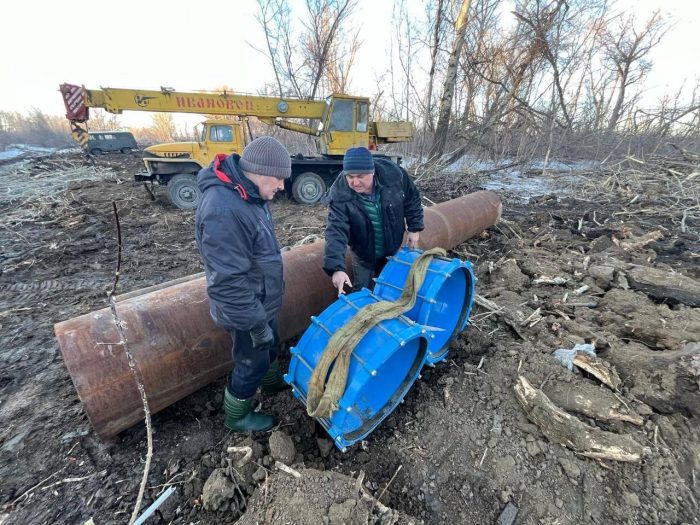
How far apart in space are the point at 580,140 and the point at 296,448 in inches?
646

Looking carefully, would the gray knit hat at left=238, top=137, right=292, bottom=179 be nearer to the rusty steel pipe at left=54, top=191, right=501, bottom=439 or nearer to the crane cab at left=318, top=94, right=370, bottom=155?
the rusty steel pipe at left=54, top=191, right=501, bottom=439

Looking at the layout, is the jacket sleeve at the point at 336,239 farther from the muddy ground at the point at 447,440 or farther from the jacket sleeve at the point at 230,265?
the muddy ground at the point at 447,440

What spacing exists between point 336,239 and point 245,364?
1.16m

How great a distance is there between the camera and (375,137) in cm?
933

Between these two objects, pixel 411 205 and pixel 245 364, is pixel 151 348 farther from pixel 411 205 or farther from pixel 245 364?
pixel 411 205

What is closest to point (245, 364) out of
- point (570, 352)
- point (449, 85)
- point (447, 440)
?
point (447, 440)

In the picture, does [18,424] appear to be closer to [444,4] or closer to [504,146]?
[504,146]

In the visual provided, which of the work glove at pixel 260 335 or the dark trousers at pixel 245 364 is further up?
the work glove at pixel 260 335

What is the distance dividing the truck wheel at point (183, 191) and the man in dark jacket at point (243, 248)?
695 cm

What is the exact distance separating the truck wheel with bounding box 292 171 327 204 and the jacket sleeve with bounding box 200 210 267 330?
6.98 meters

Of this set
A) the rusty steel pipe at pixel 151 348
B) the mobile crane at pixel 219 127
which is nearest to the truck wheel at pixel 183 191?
the mobile crane at pixel 219 127

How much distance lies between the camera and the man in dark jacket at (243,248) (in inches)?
66.7

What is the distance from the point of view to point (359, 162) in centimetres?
250

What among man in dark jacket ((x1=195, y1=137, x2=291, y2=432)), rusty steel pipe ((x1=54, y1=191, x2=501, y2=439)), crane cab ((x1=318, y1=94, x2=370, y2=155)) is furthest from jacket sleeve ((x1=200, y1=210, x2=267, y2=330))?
crane cab ((x1=318, y1=94, x2=370, y2=155))
